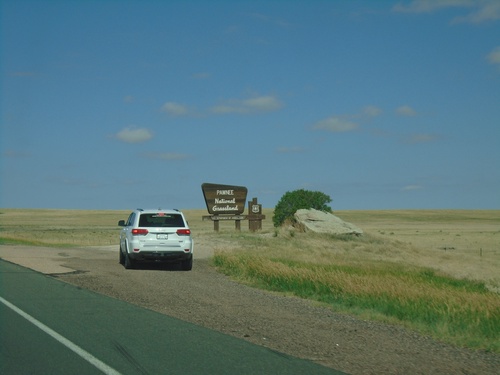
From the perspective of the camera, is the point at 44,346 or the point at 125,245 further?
the point at 125,245

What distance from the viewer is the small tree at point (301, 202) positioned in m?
47.5

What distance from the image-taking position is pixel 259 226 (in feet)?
152

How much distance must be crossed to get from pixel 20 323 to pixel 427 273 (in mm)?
19517

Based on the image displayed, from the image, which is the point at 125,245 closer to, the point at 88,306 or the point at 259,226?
the point at 88,306

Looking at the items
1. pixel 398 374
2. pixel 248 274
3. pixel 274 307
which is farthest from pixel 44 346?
pixel 248 274

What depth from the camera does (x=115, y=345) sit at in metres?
9.85

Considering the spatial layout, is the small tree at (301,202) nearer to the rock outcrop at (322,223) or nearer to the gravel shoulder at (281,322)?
the rock outcrop at (322,223)

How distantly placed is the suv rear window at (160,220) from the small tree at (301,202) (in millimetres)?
25080

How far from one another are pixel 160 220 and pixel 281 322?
10.6m

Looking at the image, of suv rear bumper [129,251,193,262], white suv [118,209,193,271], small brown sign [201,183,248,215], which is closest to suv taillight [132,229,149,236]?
white suv [118,209,193,271]

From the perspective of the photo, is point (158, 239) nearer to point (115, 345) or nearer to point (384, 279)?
point (384, 279)

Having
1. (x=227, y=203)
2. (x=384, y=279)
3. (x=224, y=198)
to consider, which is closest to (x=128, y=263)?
(x=384, y=279)

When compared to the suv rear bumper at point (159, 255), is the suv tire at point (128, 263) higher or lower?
lower

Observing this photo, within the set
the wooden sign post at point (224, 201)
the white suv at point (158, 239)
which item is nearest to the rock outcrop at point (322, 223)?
the wooden sign post at point (224, 201)
